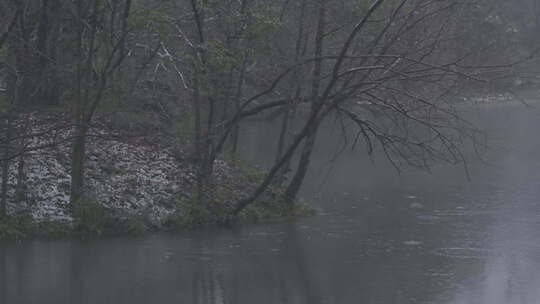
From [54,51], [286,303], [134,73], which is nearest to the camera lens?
Result: [286,303]

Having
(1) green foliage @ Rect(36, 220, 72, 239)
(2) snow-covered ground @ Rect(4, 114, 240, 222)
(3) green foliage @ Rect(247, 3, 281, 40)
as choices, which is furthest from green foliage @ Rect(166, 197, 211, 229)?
(3) green foliage @ Rect(247, 3, 281, 40)

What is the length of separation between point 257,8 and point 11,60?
4568mm

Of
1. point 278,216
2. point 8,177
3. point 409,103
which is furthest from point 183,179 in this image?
point 409,103

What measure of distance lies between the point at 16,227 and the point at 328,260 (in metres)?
5.15

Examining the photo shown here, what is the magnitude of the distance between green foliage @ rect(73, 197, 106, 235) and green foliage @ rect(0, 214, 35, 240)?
77 cm

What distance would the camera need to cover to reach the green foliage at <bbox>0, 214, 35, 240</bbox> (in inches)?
604

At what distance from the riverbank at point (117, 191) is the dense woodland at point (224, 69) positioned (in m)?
0.11

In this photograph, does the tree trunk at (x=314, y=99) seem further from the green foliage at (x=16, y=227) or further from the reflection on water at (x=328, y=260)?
the green foliage at (x=16, y=227)

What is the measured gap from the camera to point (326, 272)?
13.8 metres

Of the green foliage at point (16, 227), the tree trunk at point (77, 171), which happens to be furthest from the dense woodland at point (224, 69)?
the green foliage at point (16, 227)

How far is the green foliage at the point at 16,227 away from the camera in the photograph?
15.3 m

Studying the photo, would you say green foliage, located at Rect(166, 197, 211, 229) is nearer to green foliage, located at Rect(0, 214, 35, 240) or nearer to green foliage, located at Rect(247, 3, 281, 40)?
green foliage, located at Rect(0, 214, 35, 240)

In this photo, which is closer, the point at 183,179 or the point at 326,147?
the point at 183,179

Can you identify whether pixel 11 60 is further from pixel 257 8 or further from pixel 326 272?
Result: pixel 326 272
